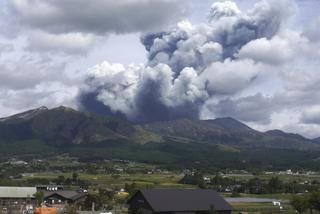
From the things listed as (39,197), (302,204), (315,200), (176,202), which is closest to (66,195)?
(39,197)

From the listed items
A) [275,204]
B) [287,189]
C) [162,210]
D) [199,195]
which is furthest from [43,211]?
[287,189]

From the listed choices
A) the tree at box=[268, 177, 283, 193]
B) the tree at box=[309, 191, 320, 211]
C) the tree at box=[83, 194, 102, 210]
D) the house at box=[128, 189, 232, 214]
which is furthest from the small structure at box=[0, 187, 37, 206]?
the tree at box=[268, 177, 283, 193]

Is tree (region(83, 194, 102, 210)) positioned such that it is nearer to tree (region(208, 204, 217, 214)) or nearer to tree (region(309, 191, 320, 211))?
tree (region(208, 204, 217, 214))

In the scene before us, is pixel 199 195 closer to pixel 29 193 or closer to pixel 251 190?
pixel 29 193

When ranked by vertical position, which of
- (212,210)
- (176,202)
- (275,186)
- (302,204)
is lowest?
(212,210)

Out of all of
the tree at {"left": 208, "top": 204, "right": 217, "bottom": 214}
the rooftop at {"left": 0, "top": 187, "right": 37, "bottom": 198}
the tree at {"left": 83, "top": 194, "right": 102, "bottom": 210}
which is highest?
the rooftop at {"left": 0, "top": 187, "right": 37, "bottom": 198}

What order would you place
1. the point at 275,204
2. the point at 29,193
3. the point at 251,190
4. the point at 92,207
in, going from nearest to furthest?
the point at 92,207 < the point at 29,193 < the point at 275,204 < the point at 251,190

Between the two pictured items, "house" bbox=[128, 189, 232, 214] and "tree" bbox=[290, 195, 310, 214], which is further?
A: "tree" bbox=[290, 195, 310, 214]

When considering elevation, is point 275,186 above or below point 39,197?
below

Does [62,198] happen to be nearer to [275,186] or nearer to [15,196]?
[15,196]
